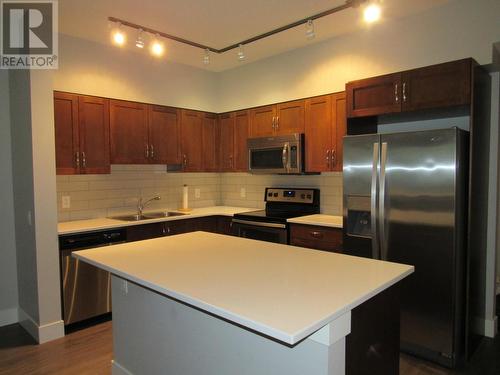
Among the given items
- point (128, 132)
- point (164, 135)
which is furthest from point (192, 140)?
point (128, 132)

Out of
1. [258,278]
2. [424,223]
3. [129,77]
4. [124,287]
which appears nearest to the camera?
[258,278]

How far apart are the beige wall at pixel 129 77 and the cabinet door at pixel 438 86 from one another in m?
2.57

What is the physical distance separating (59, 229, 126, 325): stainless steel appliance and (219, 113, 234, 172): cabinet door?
168 centimetres

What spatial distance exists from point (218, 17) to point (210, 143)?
1.78 metres

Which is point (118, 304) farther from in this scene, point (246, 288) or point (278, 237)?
point (278, 237)

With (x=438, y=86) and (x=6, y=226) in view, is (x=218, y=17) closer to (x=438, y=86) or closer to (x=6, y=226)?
(x=438, y=86)

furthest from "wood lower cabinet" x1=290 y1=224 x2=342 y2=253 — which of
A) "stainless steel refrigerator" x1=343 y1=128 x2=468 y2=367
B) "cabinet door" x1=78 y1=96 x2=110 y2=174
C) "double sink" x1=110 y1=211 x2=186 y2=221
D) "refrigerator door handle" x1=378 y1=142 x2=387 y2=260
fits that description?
"cabinet door" x1=78 y1=96 x2=110 y2=174

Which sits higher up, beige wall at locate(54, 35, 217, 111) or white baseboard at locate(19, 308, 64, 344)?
beige wall at locate(54, 35, 217, 111)

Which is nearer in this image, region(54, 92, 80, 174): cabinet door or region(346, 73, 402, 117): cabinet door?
region(346, 73, 402, 117): cabinet door

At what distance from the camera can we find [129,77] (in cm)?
376

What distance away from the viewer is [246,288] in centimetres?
138

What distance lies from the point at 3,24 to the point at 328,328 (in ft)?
10.7

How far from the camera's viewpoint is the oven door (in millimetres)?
3436

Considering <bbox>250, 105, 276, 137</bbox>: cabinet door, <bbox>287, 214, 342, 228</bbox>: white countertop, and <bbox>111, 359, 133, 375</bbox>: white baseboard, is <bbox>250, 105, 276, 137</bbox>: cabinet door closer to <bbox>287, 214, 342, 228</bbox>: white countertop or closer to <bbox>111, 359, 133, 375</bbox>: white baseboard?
<bbox>287, 214, 342, 228</bbox>: white countertop
